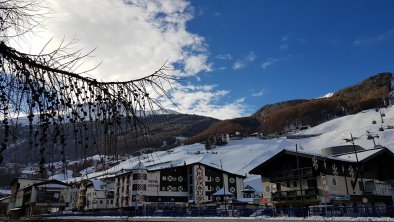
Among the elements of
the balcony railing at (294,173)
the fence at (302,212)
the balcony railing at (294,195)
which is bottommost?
the fence at (302,212)

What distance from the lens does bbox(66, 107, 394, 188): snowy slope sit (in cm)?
12740

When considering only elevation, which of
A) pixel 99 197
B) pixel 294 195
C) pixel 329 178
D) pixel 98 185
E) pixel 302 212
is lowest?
pixel 302 212

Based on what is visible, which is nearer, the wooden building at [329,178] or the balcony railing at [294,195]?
the wooden building at [329,178]

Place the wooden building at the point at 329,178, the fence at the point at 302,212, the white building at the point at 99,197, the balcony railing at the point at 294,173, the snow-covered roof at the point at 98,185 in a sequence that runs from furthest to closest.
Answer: the snow-covered roof at the point at 98,185 < the white building at the point at 99,197 < the balcony railing at the point at 294,173 < the wooden building at the point at 329,178 < the fence at the point at 302,212

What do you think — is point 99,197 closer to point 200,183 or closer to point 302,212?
point 200,183

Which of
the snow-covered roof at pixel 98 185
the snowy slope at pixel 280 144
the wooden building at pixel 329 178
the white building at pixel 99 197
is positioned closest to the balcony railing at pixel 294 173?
the wooden building at pixel 329 178

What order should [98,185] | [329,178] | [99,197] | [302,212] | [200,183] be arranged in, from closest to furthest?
[302,212]
[329,178]
[200,183]
[99,197]
[98,185]

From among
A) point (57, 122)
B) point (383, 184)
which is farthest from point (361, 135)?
point (57, 122)

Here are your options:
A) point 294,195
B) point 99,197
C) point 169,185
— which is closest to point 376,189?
point 294,195

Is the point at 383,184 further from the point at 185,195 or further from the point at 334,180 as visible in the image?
the point at 185,195

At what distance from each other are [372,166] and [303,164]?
10522mm

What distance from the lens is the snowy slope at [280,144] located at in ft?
418

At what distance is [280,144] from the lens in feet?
511

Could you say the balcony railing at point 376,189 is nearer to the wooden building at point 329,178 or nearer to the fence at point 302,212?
the wooden building at point 329,178
